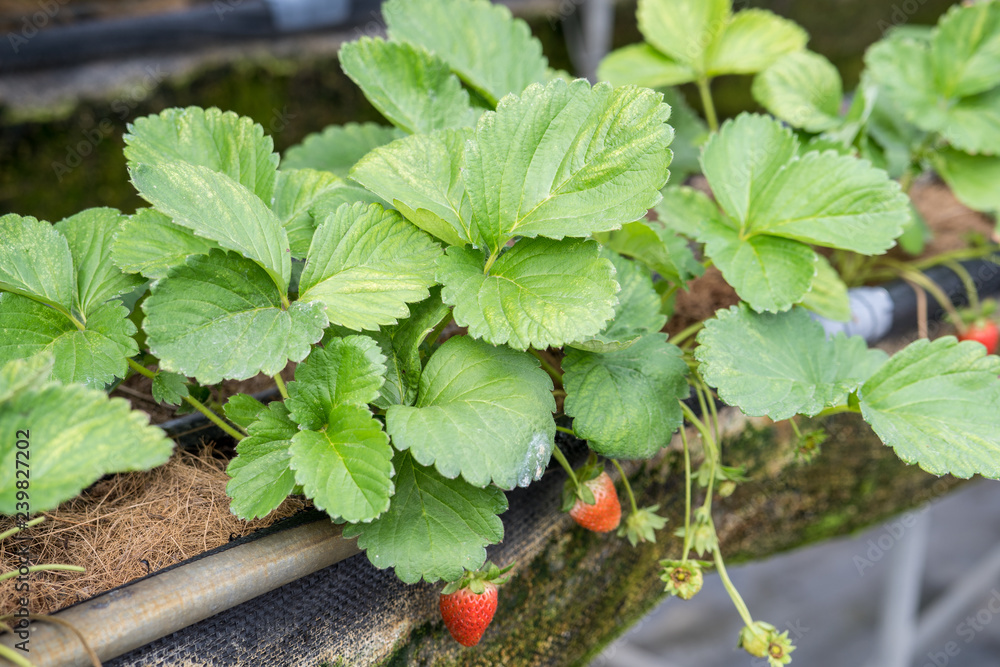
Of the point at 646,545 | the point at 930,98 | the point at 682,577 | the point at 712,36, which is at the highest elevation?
the point at 712,36

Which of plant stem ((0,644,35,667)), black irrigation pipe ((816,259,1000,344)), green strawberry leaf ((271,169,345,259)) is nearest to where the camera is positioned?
plant stem ((0,644,35,667))

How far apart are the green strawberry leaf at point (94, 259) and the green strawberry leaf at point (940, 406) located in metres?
0.55

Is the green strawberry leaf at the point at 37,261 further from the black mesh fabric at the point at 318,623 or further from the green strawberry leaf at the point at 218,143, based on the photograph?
the black mesh fabric at the point at 318,623

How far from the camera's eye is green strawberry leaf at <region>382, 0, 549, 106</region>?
29.1 inches

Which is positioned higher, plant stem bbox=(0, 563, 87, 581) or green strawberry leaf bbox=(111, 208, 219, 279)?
green strawberry leaf bbox=(111, 208, 219, 279)

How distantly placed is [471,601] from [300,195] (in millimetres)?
348

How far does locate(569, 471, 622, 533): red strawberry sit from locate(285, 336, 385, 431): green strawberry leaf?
0.65 feet

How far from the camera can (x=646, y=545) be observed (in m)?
0.75

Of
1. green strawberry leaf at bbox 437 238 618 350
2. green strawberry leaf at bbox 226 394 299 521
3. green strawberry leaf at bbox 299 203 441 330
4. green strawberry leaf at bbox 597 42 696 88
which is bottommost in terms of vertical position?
green strawberry leaf at bbox 226 394 299 521

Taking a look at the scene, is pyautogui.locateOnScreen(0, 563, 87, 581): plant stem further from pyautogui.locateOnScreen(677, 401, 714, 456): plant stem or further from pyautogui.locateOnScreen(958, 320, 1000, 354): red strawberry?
pyautogui.locateOnScreen(958, 320, 1000, 354): red strawberry

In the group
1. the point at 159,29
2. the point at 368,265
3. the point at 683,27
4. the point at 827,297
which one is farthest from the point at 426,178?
the point at 159,29

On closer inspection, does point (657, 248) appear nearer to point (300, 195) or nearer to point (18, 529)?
point (300, 195)

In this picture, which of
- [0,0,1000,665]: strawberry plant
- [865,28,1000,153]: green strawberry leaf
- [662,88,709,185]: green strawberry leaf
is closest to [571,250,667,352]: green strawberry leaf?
[0,0,1000,665]: strawberry plant

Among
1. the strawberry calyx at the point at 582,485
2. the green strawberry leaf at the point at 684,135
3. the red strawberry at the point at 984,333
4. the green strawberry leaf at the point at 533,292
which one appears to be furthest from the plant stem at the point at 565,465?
the red strawberry at the point at 984,333
